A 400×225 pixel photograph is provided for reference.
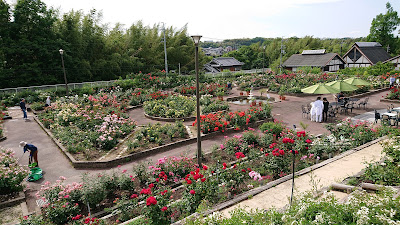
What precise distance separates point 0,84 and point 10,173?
17687mm

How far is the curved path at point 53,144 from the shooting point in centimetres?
754

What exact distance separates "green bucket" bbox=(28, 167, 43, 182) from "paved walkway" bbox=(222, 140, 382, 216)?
551 cm

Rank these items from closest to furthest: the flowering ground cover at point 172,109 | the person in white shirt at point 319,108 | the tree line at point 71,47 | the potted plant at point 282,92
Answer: the person in white shirt at point 319,108
the flowering ground cover at point 172,109
the potted plant at point 282,92
the tree line at point 71,47

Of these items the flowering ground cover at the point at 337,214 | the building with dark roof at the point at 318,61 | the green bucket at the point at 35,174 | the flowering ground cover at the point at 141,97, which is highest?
the building with dark roof at the point at 318,61

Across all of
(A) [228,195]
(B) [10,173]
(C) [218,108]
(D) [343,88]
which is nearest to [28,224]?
(B) [10,173]

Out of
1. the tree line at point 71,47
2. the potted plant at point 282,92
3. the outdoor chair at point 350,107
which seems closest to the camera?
the outdoor chair at point 350,107

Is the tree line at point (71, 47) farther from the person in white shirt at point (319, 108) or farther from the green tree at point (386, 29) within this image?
the green tree at point (386, 29)

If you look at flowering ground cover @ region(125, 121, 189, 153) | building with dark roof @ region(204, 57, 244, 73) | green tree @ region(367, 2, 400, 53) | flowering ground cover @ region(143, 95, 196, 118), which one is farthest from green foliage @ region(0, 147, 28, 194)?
green tree @ region(367, 2, 400, 53)

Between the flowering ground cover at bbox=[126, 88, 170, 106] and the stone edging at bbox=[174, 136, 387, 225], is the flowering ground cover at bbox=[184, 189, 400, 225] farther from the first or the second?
the flowering ground cover at bbox=[126, 88, 170, 106]

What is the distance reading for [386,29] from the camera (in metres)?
48.9

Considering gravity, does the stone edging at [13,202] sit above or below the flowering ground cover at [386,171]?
below

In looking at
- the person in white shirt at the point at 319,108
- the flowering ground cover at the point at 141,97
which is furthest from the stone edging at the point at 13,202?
the person in white shirt at the point at 319,108

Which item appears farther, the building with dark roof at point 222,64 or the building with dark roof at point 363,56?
the building with dark roof at point 222,64

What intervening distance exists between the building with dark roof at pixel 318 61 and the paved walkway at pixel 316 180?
33710 millimetres
